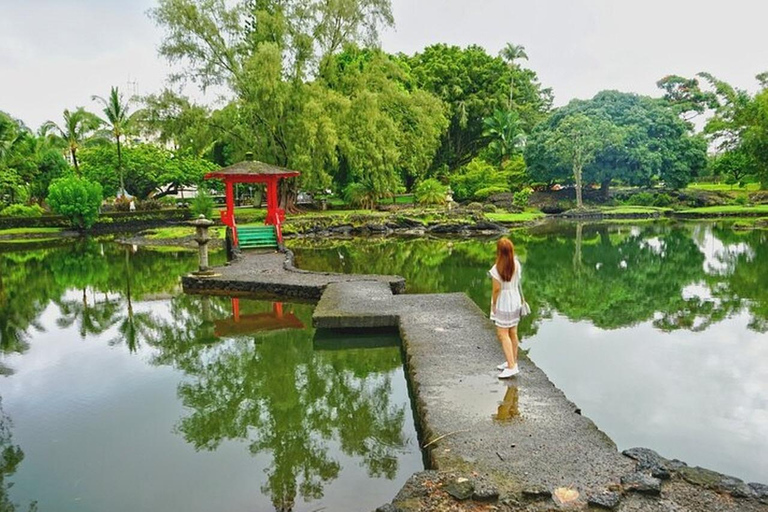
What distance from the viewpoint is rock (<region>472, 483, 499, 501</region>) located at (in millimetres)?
3414

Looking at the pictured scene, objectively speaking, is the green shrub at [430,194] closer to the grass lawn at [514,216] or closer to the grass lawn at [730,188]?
the grass lawn at [514,216]

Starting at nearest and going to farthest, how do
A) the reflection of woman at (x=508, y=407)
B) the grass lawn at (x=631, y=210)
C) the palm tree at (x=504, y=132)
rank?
the reflection of woman at (x=508, y=407) → the grass lawn at (x=631, y=210) → the palm tree at (x=504, y=132)

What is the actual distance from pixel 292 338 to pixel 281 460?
3.91 meters

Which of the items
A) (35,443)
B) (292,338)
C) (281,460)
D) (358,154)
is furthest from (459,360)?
(358,154)

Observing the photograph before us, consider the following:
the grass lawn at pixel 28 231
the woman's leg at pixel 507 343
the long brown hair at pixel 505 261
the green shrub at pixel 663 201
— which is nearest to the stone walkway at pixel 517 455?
the woman's leg at pixel 507 343

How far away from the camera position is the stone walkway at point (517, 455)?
3.39 meters

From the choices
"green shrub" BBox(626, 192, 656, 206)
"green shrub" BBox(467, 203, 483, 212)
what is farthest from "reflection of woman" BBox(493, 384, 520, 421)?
"green shrub" BBox(626, 192, 656, 206)

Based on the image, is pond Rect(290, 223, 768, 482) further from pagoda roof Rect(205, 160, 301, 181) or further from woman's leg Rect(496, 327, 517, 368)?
pagoda roof Rect(205, 160, 301, 181)

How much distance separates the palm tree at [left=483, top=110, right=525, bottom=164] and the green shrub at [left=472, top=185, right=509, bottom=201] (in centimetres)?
394

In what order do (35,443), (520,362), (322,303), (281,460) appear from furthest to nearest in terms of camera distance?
(322,303) < (520,362) < (35,443) < (281,460)

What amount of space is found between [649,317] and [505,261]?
537cm

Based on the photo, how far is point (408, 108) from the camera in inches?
1139

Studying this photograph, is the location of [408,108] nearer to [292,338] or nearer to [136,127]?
[136,127]

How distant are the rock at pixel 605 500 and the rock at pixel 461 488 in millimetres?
703
